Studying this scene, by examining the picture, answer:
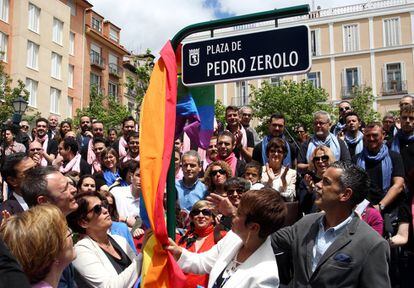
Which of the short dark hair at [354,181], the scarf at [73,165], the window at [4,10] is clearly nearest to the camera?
the short dark hair at [354,181]

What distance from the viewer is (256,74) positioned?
3.19m

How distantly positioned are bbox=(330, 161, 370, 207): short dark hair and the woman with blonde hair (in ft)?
6.43

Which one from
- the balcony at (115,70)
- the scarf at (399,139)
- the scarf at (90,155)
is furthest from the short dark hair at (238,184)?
the balcony at (115,70)

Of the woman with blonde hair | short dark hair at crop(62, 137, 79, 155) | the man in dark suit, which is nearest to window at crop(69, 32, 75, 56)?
short dark hair at crop(62, 137, 79, 155)

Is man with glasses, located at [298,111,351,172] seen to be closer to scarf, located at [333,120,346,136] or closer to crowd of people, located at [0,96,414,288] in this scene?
crowd of people, located at [0,96,414,288]

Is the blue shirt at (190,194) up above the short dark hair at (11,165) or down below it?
below

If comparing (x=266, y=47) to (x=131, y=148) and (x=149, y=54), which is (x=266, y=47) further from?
(x=149, y=54)

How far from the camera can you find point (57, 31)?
3628 centimetres

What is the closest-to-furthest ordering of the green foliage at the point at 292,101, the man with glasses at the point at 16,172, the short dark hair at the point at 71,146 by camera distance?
the man with glasses at the point at 16,172 → the short dark hair at the point at 71,146 → the green foliage at the point at 292,101

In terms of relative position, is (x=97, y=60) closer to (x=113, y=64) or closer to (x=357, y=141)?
(x=113, y=64)

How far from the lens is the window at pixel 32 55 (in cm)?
3312

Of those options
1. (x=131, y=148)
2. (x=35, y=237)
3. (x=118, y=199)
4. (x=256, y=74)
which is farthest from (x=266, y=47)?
(x=131, y=148)

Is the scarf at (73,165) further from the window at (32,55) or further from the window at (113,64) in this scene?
the window at (113,64)

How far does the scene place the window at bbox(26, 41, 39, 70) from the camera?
33.1m
